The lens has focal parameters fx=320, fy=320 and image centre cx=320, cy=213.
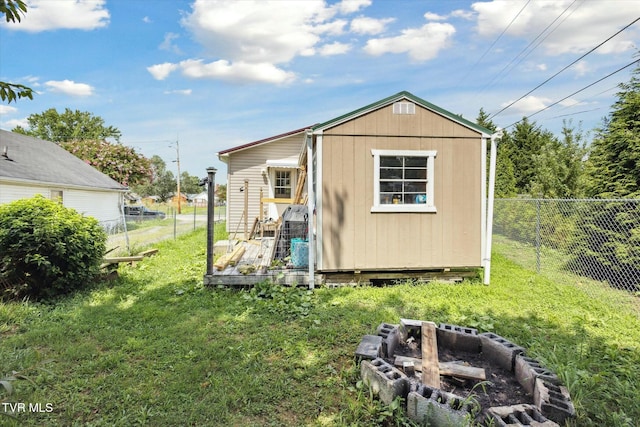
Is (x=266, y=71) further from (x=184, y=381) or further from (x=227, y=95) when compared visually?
(x=184, y=381)

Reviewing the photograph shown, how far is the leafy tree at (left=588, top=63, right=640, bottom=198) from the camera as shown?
5.17 metres

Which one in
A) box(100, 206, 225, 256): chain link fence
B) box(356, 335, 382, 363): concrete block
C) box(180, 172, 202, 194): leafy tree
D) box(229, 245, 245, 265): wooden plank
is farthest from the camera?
box(180, 172, 202, 194): leafy tree

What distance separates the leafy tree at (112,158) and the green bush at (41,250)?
18.8 m

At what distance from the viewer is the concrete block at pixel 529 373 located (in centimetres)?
230

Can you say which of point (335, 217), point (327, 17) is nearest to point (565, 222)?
point (335, 217)

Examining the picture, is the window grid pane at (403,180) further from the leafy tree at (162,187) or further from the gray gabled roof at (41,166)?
the leafy tree at (162,187)

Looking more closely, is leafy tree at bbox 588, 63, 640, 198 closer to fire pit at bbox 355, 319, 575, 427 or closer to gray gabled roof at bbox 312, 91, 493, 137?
gray gabled roof at bbox 312, 91, 493, 137

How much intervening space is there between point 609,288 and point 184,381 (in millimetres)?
6102

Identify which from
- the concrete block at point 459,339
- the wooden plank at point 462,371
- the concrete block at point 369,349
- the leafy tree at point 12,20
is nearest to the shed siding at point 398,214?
the concrete block at point 459,339

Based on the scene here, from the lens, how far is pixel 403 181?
5.51 m

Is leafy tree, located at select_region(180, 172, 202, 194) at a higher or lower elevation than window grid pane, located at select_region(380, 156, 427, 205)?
higher

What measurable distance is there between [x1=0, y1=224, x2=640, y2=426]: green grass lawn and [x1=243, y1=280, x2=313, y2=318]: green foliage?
0.08ft

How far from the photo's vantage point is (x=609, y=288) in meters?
4.98

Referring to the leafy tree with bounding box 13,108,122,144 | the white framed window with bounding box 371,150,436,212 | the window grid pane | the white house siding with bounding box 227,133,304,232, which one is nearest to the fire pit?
the white framed window with bounding box 371,150,436,212
